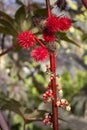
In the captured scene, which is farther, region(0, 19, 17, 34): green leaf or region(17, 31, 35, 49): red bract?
region(0, 19, 17, 34): green leaf

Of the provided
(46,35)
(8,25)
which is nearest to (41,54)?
(46,35)

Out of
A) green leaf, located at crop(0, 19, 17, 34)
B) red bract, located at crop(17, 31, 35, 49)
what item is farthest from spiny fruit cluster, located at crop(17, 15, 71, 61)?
green leaf, located at crop(0, 19, 17, 34)

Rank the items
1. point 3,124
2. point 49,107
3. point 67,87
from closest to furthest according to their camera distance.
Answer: point 3,124 < point 49,107 < point 67,87

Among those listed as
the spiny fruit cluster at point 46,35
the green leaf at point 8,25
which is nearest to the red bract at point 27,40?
the spiny fruit cluster at point 46,35

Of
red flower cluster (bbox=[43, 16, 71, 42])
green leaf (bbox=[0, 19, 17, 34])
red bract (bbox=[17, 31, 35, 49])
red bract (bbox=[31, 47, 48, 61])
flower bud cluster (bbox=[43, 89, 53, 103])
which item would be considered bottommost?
flower bud cluster (bbox=[43, 89, 53, 103])

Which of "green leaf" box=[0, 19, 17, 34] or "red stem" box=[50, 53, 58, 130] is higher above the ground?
"green leaf" box=[0, 19, 17, 34]

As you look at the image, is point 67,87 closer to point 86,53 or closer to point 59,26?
point 86,53

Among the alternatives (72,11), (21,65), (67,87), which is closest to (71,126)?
(72,11)

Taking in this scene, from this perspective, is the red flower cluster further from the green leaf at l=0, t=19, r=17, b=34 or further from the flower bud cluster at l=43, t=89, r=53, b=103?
the green leaf at l=0, t=19, r=17, b=34

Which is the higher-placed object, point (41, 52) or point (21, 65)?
point (21, 65)
